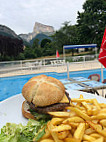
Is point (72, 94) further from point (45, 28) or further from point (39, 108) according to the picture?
point (45, 28)

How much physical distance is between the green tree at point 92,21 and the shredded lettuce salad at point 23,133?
107ft

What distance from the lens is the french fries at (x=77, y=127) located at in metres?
1.21

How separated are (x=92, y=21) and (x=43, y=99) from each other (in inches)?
1339

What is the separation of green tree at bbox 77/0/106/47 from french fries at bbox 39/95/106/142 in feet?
106

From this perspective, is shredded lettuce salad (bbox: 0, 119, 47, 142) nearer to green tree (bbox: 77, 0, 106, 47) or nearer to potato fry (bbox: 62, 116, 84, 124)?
potato fry (bbox: 62, 116, 84, 124)

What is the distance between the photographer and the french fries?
1.21 m

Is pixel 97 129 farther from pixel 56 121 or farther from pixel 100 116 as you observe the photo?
pixel 56 121

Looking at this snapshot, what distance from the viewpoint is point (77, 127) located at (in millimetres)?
1304

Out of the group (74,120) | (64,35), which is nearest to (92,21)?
(64,35)

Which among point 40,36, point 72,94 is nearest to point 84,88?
point 72,94

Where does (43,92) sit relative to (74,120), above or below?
above

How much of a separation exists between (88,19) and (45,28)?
55978 mm

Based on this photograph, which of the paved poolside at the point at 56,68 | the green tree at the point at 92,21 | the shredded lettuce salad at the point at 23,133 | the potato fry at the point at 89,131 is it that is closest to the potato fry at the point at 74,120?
the potato fry at the point at 89,131

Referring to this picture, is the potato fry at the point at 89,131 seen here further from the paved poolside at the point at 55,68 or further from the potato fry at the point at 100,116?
the paved poolside at the point at 55,68
